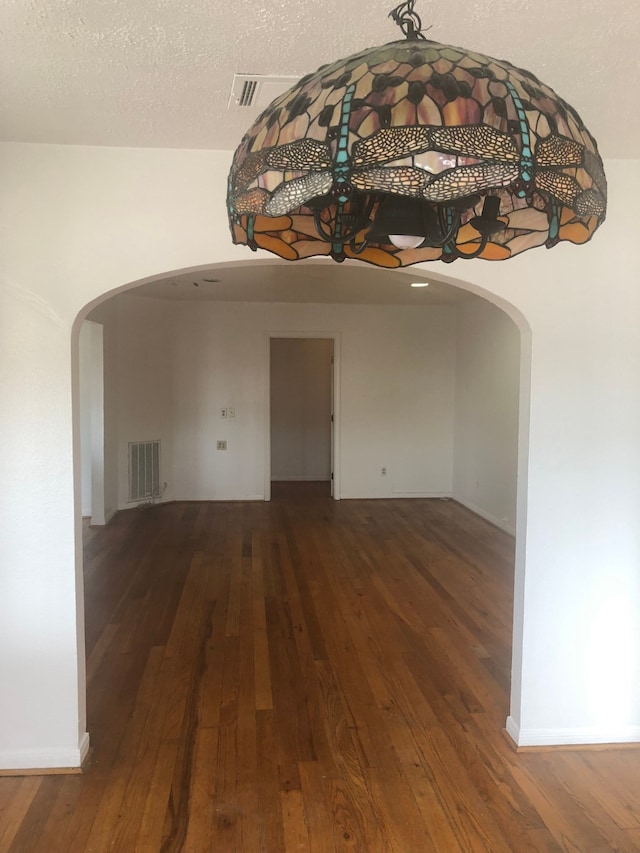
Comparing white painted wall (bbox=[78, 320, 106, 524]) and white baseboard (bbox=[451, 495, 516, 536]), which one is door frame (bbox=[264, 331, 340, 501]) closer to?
white baseboard (bbox=[451, 495, 516, 536])

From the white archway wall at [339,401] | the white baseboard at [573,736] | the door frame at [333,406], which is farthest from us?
the door frame at [333,406]

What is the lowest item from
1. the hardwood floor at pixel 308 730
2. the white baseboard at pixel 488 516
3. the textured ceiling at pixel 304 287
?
the hardwood floor at pixel 308 730

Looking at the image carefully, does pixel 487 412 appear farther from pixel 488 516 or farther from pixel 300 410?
pixel 300 410

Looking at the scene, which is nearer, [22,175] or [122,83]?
[122,83]

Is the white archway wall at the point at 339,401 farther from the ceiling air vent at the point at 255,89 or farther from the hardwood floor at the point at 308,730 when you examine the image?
the ceiling air vent at the point at 255,89

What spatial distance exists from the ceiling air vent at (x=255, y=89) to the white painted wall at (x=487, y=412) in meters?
4.48

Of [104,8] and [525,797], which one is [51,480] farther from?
[525,797]

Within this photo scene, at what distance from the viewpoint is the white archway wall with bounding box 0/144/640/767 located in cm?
238

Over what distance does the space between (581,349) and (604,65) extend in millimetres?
1117

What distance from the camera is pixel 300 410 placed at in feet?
30.8

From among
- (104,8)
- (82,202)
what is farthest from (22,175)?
(104,8)

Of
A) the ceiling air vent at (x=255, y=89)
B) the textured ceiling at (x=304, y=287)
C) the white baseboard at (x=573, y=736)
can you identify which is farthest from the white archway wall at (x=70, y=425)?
the textured ceiling at (x=304, y=287)

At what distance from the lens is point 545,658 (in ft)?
8.71

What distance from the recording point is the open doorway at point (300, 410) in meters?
9.29
